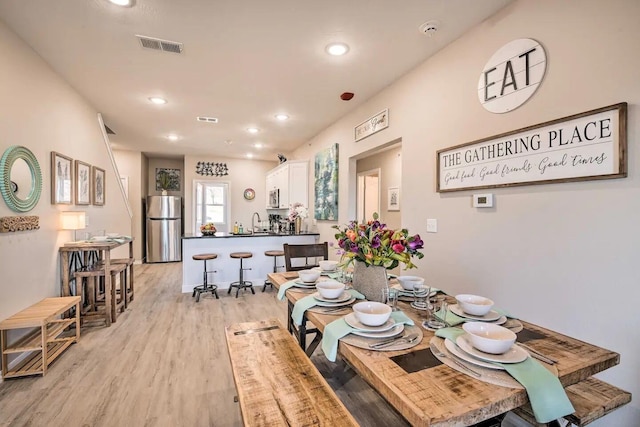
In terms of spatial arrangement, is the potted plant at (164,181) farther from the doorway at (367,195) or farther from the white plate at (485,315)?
the white plate at (485,315)

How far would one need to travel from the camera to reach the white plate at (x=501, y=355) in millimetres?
996

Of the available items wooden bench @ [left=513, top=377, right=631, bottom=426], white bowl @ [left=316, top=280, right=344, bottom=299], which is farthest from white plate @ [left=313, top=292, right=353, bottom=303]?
wooden bench @ [left=513, top=377, right=631, bottom=426]

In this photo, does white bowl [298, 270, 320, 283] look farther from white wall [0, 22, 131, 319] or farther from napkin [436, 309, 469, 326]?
white wall [0, 22, 131, 319]

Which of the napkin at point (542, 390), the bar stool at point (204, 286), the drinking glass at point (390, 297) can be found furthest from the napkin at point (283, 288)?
the bar stool at point (204, 286)

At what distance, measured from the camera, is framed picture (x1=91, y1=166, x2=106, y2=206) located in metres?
4.04

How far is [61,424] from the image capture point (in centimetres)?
179

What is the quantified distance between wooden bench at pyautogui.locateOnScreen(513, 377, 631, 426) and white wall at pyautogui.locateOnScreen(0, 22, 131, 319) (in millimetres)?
3594

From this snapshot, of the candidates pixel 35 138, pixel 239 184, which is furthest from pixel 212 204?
pixel 35 138

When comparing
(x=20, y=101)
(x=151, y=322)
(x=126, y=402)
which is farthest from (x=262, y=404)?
(x=20, y=101)

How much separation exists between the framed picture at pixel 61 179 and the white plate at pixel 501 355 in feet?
12.6

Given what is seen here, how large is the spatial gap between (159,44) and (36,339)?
269 cm

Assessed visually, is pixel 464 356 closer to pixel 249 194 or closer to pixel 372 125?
pixel 372 125

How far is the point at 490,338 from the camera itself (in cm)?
111

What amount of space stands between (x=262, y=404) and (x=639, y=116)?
219 cm
